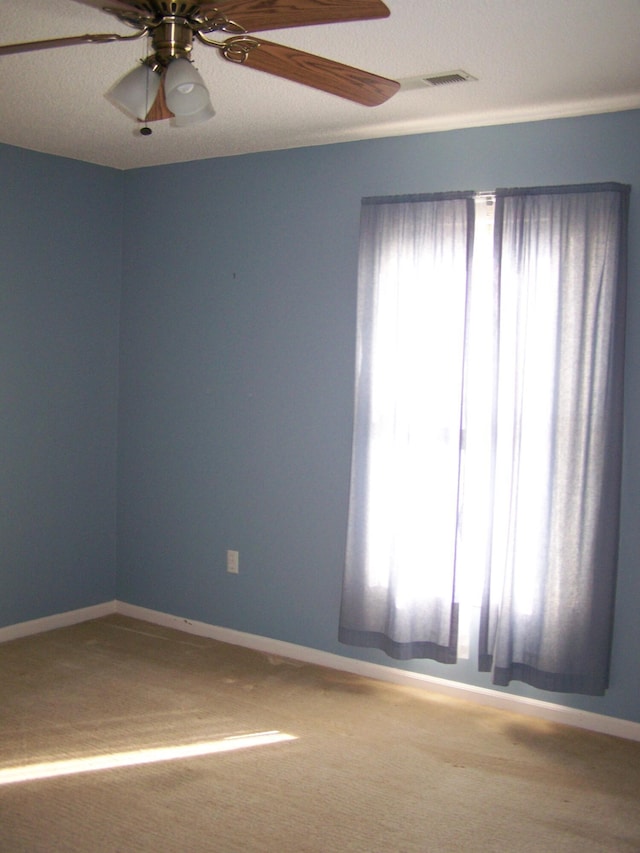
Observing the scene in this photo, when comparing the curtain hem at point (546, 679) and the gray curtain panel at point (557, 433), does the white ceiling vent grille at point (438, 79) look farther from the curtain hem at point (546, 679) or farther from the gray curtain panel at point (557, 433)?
the curtain hem at point (546, 679)

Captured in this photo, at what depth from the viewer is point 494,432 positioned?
144 inches

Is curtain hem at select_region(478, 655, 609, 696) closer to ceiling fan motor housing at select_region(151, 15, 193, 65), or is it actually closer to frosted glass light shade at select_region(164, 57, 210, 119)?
frosted glass light shade at select_region(164, 57, 210, 119)

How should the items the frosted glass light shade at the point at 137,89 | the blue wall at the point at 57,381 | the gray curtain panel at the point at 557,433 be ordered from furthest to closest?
the blue wall at the point at 57,381 → the gray curtain panel at the point at 557,433 → the frosted glass light shade at the point at 137,89

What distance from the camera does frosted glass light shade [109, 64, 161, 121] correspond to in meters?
2.15

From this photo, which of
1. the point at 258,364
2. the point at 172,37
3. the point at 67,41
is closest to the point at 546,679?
the point at 258,364

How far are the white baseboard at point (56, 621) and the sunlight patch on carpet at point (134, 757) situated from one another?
1480mm

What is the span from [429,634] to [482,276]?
153cm

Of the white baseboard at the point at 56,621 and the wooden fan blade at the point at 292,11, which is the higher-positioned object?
the wooden fan blade at the point at 292,11

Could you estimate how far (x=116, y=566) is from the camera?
509cm

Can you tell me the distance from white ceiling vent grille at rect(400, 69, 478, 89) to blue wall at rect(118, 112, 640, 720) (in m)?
0.54

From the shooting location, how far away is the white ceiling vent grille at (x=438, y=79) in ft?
10.3

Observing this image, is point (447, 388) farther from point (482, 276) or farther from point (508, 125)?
point (508, 125)

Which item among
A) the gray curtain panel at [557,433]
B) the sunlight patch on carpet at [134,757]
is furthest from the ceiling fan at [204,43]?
the sunlight patch on carpet at [134,757]

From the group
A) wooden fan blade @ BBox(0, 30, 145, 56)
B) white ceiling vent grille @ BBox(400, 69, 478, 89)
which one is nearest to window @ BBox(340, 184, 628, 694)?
white ceiling vent grille @ BBox(400, 69, 478, 89)
